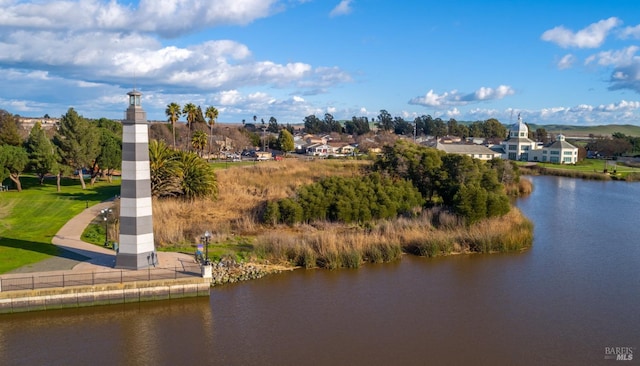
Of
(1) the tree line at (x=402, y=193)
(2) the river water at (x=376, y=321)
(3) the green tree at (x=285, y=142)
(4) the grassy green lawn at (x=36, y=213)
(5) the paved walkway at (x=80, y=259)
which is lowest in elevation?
(2) the river water at (x=376, y=321)

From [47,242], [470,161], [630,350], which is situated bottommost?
[630,350]

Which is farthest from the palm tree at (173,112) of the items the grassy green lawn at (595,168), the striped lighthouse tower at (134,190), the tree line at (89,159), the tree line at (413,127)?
the tree line at (413,127)

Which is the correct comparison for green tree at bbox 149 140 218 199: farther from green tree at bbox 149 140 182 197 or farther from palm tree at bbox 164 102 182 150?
palm tree at bbox 164 102 182 150

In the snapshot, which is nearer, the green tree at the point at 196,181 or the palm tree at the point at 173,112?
the green tree at the point at 196,181

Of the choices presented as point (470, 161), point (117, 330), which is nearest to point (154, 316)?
point (117, 330)

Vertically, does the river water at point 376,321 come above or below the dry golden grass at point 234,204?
below

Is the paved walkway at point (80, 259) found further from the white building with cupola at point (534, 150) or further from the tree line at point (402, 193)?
the white building with cupola at point (534, 150)

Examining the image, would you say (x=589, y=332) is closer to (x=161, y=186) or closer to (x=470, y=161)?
(x=470, y=161)
